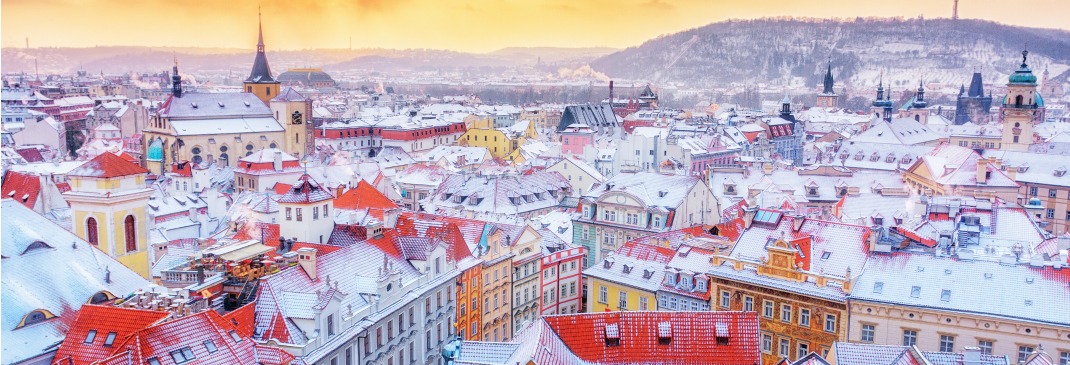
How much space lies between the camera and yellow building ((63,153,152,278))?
36500mm

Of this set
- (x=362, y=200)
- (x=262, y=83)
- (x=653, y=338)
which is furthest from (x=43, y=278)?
(x=262, y=83)

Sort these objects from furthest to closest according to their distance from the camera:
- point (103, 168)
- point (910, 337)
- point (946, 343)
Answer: point (910, 337)
point (103, 168)
point (946, 343)

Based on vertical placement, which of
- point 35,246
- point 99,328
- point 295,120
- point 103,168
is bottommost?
point 99,328

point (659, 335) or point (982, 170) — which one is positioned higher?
point (982, 170)

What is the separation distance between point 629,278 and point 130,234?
79.9ft

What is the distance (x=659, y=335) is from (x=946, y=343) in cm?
1266

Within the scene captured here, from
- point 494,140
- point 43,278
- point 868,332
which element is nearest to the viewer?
point 43,278

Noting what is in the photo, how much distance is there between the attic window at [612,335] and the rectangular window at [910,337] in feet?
42.8

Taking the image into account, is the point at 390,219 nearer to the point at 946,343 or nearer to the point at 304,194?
the point at 304,194

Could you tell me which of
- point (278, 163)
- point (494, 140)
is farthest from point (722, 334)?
point (494, 140)

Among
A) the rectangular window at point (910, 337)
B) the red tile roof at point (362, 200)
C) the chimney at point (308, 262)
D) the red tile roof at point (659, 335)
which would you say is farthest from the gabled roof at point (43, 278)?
the rectangular window at point (910, 337)

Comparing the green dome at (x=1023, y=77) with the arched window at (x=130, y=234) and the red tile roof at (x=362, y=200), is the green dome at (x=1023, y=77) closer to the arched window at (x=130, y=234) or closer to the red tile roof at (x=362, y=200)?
the red tile roof at (x=362, y=200)

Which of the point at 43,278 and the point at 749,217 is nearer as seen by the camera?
the point at 43,278

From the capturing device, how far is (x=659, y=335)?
33000 mm
